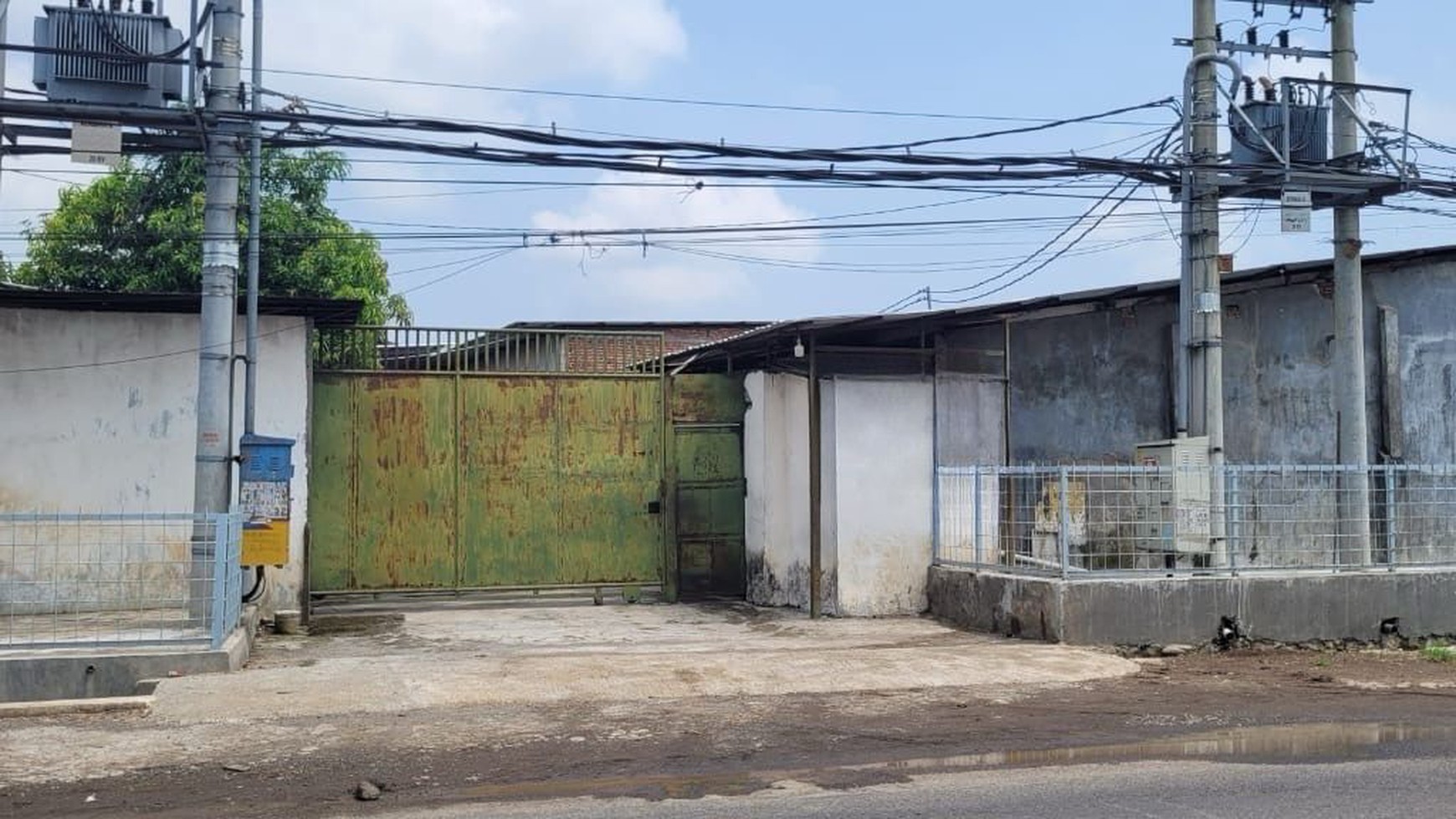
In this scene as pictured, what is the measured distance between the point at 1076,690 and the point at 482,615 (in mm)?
6843

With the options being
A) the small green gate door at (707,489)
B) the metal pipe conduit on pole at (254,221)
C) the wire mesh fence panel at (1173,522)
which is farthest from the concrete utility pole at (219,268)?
the wire mesh fence panel at (1173,522)

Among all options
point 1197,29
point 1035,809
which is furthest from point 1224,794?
point 1197,29

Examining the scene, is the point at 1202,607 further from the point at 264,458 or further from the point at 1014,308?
the point at 264,458

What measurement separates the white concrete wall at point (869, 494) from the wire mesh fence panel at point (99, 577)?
19.5ft

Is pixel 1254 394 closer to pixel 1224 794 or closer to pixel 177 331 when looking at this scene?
pixel 1224 794

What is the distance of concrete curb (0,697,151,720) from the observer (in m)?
9.03

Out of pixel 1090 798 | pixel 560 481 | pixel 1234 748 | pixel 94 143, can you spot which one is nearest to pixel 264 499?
pixel 94 143

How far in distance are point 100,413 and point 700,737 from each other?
8113mm

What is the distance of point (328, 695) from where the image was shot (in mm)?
9648

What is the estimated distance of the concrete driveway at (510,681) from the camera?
27.1ft

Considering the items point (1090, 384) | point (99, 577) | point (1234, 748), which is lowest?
point (1234, 748)

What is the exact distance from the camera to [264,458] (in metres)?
11.9

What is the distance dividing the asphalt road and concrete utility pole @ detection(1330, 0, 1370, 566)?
6422 mm

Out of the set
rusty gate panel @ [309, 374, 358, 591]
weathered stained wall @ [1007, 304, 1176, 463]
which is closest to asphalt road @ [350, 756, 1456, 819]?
weathered stained wall @ [1007, 304, 1176, 463]
